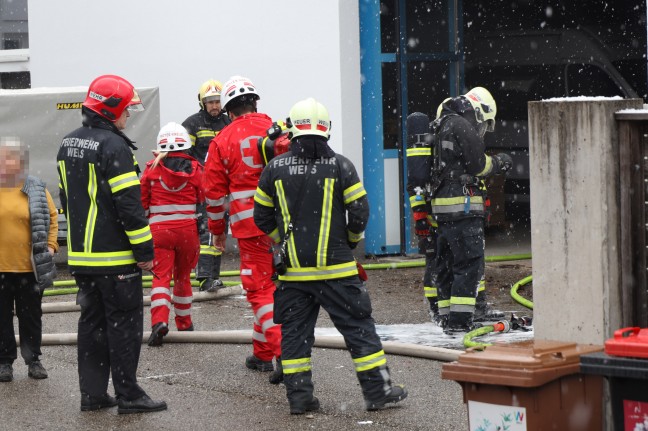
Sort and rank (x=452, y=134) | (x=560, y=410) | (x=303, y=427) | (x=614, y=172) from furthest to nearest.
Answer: (x=452, y=134)
(x=303, y=427)
(x=614, y=172)
(x=560, y=410)

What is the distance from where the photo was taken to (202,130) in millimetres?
12594

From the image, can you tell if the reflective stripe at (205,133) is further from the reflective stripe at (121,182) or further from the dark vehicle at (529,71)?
the dark vehicle at (529,71)

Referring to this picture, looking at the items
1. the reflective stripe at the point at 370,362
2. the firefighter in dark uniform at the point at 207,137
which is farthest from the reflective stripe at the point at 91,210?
the firefighter in dark uniform at the point at 207,137

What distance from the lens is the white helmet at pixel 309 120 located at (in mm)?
7051

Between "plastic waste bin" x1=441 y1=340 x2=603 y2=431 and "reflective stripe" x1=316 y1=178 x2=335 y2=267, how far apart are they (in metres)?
2.03

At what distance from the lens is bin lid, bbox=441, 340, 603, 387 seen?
15.8ft

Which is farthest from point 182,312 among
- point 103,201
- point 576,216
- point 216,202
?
point 576,216

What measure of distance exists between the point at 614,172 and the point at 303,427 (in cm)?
223

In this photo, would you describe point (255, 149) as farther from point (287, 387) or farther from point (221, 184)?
point (287, 387)

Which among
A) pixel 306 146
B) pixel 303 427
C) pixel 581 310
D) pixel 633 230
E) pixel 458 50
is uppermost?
pixel 458 50

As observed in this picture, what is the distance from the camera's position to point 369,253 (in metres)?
14.3

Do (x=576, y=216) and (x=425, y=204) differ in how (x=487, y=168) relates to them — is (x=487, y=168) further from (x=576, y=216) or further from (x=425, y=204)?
(x=576, y=216)

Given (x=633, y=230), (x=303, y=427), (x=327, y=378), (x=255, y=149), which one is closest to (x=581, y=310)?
(x=633, y=230)

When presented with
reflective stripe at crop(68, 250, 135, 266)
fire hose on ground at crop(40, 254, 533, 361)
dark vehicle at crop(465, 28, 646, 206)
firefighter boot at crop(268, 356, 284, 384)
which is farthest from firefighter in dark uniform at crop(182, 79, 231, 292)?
dark vehicle at crop(465, 28, 646, 206)
